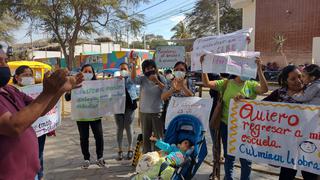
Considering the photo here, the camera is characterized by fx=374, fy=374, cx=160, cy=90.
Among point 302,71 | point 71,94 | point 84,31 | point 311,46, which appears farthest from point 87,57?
point 302,71

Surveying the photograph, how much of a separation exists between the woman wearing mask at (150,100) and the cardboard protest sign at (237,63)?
4.43 ft

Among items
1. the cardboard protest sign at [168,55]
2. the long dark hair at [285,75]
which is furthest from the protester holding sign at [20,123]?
the cardboard protest sign at [168,55]

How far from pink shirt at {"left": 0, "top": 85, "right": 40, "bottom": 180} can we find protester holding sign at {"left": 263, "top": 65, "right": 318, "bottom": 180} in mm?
2958

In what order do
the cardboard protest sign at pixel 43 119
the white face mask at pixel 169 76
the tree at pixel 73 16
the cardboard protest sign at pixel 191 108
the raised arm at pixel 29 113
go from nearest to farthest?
the raised arm at pixel 29 113
the cardboard protest sign at pixel 191 108
the cardboard protest sign at pixel 43 119
the white face mask at pixel 169 76
the tree at pixel 73 16

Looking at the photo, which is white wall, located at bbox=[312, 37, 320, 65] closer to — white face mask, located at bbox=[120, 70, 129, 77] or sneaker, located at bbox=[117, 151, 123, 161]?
white face mask, located at bbox=[120, 70, 129, 77]

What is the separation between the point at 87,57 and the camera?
28000 mm

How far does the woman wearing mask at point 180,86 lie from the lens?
5.38m

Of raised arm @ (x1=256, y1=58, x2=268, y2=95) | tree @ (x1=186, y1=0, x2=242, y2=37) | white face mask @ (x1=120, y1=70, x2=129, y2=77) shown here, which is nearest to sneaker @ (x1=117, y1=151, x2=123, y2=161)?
white face mask @ (x1=120, y1=70, x2=129, y2=77)

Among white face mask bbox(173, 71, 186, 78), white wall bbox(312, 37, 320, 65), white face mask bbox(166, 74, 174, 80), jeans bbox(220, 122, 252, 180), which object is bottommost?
jeans bbox(220, 122, 252, 180)

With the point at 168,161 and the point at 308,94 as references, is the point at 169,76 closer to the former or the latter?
the point at 168,161

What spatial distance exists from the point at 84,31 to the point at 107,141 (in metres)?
8.26

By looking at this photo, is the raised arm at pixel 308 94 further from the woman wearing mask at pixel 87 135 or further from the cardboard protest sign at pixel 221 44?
the woman wearing mask at pixel 87 135

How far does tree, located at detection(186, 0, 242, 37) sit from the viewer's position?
51.1m

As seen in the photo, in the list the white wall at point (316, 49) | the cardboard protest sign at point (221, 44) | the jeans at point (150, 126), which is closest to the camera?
the cardboard protest sign at point (221, 44)
